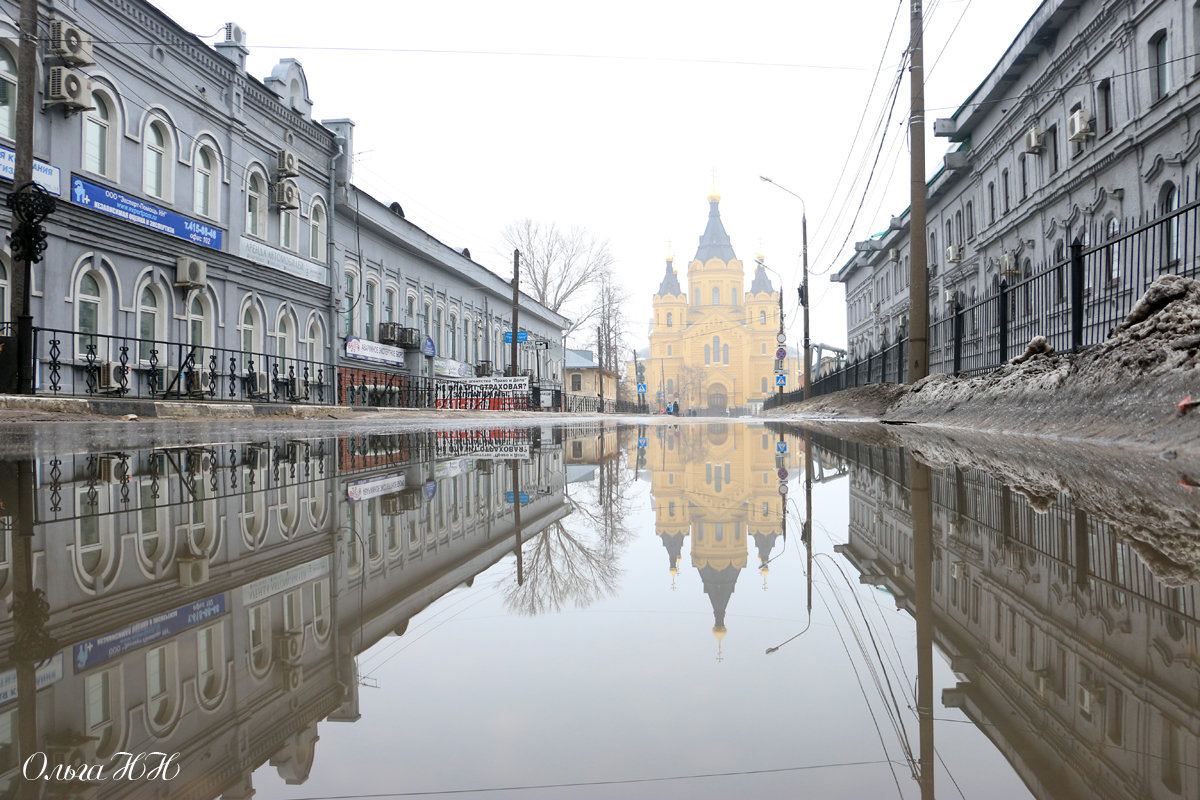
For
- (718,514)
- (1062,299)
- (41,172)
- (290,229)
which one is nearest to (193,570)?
(718,514)

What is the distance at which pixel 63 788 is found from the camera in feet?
2.50

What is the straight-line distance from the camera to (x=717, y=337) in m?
113

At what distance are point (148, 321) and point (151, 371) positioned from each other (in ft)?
10.1

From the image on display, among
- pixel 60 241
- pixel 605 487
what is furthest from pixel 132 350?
pixel 605 487

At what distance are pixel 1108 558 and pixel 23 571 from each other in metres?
2.20

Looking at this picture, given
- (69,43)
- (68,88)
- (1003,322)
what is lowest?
(1003,322)

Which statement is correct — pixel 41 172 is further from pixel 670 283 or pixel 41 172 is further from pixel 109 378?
pixel 670 283

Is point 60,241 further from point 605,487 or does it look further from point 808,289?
point 808,289

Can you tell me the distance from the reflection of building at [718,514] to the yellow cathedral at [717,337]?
103 metres

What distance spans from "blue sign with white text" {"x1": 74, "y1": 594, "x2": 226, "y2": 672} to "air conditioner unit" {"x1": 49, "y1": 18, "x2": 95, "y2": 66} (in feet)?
57.9

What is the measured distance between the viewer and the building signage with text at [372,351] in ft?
87.5

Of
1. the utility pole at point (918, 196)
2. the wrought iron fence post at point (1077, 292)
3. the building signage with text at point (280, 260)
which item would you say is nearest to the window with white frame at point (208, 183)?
the building signage with text at point (280, 260)

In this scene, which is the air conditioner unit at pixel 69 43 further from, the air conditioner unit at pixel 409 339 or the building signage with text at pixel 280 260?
the air conditioner unit at pixel 409 339

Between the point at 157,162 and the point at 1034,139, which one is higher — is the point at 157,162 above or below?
below
